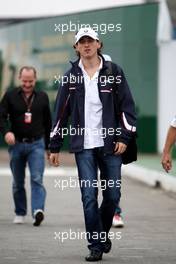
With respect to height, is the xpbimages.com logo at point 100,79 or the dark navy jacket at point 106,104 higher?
the xpbimages.com logo at point 100,79

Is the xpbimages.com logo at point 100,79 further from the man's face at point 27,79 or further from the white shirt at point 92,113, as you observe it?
the man's face at point 27,79

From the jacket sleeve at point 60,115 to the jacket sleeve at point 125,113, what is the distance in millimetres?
450

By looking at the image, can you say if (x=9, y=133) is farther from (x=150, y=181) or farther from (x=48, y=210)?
(x=150, y=181)

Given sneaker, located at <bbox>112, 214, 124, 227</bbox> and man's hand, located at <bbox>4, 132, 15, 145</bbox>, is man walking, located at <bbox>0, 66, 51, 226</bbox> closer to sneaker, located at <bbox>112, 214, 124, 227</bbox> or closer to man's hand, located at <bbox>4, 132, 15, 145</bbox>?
man's hand, located at <bbox>4, 132, 15, 145</bbox>

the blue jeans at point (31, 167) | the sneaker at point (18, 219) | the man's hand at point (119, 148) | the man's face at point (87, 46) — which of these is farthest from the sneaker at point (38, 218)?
the man's face at point (87, 46)

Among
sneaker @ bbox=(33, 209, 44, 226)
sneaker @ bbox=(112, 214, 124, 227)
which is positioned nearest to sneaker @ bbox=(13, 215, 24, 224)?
sneaker @ bbox=(33, 209, 44, 226)

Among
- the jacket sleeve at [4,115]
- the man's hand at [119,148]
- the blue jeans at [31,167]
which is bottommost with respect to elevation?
the blue jeans at [31,167]

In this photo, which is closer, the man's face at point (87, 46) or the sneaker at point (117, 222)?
the man's face at point (87, 46)

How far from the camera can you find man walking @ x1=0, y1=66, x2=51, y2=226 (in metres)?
11.0

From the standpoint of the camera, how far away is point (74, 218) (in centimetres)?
1177

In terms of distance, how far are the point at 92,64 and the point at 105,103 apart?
355 mm

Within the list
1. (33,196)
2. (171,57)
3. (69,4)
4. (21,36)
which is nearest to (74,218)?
(33,196)

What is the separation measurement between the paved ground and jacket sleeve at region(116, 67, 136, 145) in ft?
3.41

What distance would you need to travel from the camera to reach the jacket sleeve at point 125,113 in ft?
A: 25.6
